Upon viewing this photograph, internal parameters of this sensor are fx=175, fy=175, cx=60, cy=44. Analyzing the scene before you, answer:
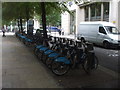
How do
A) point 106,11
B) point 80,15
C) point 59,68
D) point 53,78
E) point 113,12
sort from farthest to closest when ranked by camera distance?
1. point 80,15
2. point 106,11
3. point 113,12
4. point 59,68
5. point 53,78

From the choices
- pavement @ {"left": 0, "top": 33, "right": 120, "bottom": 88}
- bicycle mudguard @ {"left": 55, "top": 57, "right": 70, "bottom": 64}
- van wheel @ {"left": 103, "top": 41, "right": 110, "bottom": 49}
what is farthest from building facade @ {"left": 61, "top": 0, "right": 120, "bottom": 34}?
bicycle mudguard @ {"left": 55, "top": 57, "right": 70, "bottom": 64}

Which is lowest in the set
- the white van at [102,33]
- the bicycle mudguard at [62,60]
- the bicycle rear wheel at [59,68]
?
the bicycle rear wheel at [59,68]

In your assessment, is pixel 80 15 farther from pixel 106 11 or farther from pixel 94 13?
pixel 106 11

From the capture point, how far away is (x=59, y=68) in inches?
237

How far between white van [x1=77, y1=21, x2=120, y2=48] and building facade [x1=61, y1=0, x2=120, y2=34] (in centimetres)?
191

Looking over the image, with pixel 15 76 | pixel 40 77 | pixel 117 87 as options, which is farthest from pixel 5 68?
pixel 117 87

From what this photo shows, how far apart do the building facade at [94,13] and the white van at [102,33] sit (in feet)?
6.25

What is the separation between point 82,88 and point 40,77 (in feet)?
5.26

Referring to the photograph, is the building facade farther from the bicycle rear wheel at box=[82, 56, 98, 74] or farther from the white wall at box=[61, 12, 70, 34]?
the bicycle rear wheel at box=[82, 56, 98, 74]

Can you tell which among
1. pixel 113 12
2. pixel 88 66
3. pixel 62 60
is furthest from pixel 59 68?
pixel 113 12

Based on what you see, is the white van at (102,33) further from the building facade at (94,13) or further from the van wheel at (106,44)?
the building facade at (94,13)

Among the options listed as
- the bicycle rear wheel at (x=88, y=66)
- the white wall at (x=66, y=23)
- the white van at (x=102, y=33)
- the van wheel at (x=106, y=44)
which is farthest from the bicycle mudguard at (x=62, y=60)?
the white wall at (x=66, y=23)

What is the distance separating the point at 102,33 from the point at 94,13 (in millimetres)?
11293

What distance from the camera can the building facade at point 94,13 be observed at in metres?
19.6
